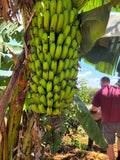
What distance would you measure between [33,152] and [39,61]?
2.79 ft

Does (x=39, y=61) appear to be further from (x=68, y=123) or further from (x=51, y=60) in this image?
(x=68, y=123)

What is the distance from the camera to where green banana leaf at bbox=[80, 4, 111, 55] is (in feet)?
3.76

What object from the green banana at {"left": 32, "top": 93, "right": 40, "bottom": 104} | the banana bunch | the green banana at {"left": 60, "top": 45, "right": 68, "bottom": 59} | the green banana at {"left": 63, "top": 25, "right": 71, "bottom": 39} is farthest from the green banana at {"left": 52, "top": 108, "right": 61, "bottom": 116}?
the green banana at {"left": 63, "top": 25, "right": 71, "bottom": 39}

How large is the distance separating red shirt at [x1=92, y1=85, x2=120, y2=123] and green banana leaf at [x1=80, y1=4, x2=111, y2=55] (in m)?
1.41

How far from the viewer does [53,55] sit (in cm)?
115

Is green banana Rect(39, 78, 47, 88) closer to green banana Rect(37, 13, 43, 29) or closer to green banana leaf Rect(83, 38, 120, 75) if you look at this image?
green banana Rect(37, 13, 43, 29)

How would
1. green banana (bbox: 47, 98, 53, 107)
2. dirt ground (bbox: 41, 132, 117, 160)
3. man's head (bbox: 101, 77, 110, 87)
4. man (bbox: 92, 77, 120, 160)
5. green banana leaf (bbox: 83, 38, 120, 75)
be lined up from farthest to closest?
dirt ground (bbox: 41, 132, 117, 160)
man's head (bbox: 101, 77, 110, 87)
man (bbox: 92, 77, 120, 160)
green banana leaf (bbox: 83, 38, 120, 75)
green banana (bbox: 47, 98, 53, 107)

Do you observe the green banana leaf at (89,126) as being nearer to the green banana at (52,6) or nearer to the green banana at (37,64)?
the green banana at (37,64)

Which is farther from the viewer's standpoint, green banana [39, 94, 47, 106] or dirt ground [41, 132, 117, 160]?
dirt ground [41, 132, 117, 160]

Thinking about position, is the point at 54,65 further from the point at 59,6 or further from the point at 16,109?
the point at 16,109

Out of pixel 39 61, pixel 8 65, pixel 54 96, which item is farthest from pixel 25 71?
pixel 8 65

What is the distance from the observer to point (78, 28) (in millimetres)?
1293

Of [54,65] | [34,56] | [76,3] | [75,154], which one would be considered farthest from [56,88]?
[75,154]

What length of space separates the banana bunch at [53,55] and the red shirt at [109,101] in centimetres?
153
